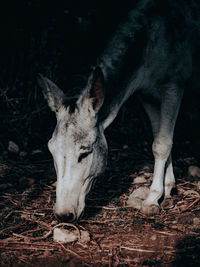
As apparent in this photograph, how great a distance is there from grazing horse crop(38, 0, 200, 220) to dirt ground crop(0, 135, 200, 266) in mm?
288

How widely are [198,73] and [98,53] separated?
1800mm

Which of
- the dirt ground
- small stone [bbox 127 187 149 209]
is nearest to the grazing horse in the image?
small stone [bbox 127 187 149 209]

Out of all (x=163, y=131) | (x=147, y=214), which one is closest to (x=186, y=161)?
(x=163, y=131)

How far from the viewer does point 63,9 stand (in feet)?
18.1

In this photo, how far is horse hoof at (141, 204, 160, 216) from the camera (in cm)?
336

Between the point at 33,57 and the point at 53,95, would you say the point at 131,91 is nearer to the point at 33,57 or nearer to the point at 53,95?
the point at 53,95

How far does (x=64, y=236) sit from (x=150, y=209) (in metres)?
1.09

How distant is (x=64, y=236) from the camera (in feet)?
8.98

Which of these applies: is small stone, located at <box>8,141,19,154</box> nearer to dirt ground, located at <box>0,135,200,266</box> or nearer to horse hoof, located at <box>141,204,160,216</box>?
dirt ground, located at <box>0,135,200,266</box>

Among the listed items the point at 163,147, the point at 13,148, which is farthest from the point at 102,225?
the point at 13,148

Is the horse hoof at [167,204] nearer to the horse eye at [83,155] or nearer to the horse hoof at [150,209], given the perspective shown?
the horse hoof at [150,209]

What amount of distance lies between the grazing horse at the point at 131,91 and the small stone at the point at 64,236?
8.2 inches

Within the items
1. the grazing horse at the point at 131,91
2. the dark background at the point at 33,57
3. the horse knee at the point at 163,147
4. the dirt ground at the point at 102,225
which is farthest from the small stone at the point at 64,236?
the dark background at the point at 33,57

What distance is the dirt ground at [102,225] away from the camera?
2494mm
